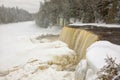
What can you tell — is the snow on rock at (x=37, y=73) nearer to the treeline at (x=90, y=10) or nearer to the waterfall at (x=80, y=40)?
the waterfall at (x=80, y=40)

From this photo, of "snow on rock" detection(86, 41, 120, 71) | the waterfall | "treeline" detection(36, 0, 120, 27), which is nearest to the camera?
"snow on rock" detection(86, 41, 120, 71)

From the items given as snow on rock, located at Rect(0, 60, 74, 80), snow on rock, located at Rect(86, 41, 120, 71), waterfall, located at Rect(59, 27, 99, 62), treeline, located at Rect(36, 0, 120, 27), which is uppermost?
treeline, located at Rect(36, 0, 120, 27)

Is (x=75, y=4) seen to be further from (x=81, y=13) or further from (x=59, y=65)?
(x=59, y=65)

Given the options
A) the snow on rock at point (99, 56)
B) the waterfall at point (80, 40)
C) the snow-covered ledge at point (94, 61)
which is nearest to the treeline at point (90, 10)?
the waterfall at point (80, 40)

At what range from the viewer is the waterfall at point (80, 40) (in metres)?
10.8

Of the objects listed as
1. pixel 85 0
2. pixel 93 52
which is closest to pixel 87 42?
pixel 93 52

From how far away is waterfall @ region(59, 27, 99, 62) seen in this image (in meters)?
10.8

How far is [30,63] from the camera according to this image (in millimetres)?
11984

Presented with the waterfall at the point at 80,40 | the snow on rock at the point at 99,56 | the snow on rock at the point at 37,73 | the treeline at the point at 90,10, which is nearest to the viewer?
the snow on rock at the point at 99,56

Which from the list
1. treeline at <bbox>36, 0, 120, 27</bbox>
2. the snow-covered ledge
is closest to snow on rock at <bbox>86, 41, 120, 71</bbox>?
the snow-covered ledge

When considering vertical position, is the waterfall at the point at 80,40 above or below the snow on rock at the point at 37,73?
above

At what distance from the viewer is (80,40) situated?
1279 centimetres

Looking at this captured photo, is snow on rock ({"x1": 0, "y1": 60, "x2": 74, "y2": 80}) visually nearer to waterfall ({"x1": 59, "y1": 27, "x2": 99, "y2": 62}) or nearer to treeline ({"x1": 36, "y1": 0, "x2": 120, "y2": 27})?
waterfall ({"x1": 59, "y1": 27, "x2": 99, "y2": 62})

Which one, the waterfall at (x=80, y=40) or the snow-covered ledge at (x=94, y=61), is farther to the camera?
the waterfall at (x=80, y=40)
